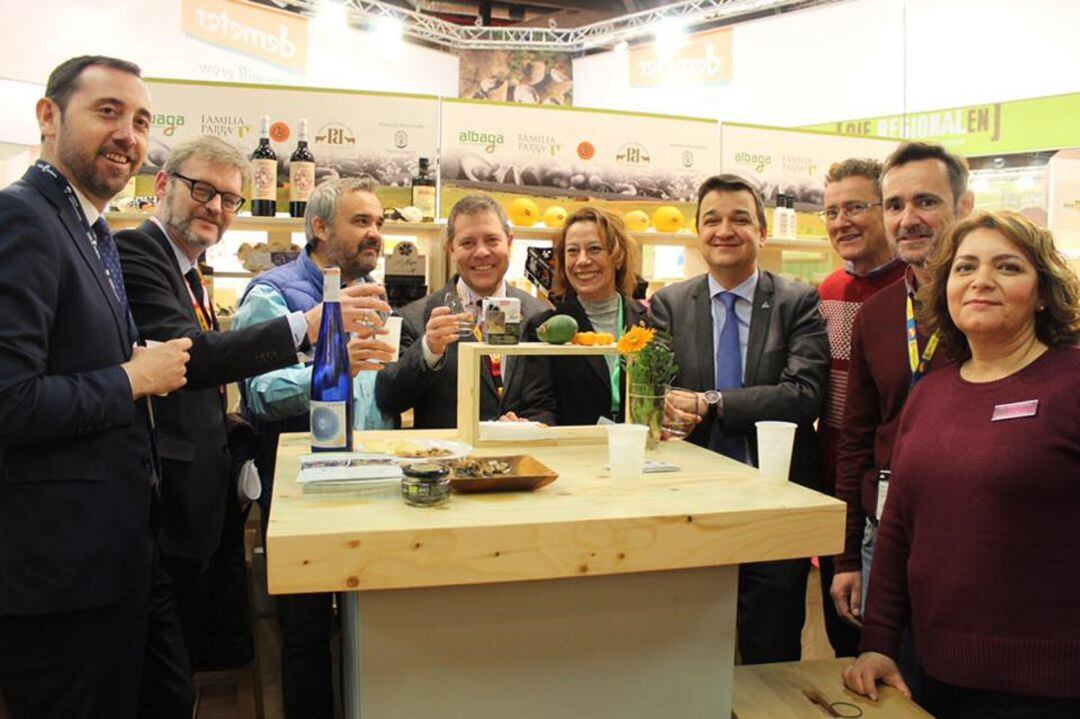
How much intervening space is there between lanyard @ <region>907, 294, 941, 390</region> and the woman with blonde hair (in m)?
0.77

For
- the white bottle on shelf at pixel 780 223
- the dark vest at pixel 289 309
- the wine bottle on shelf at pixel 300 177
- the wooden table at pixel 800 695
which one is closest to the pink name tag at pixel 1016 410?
the wooden table at pixel 800 695

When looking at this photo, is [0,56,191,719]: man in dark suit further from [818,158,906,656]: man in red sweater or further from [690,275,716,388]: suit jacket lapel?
[818,158,906,656]: man in red sweater

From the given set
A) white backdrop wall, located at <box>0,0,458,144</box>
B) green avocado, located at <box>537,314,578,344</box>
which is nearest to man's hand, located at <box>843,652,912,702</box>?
green avocado, located at <box>537,314,578,344</box>

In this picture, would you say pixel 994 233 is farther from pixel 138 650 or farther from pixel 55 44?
pixel 55 44

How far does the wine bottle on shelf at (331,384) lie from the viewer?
179cm

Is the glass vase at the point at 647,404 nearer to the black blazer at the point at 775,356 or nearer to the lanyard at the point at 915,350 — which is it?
the black blazer at the point at 775,356

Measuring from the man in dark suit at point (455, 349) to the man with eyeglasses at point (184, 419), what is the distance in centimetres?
42

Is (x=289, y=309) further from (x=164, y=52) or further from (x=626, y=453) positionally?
(x=164, y=52)

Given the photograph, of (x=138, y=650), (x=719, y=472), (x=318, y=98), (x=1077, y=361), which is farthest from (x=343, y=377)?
(x=318, y=98)

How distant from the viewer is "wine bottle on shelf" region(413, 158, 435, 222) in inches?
183

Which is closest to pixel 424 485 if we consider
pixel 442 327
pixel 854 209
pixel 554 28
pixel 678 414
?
pixel 442 327

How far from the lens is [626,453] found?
5.39 ft

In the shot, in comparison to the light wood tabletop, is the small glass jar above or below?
above

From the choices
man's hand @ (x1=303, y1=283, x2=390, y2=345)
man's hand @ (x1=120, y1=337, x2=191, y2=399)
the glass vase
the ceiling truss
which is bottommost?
the glass vase
